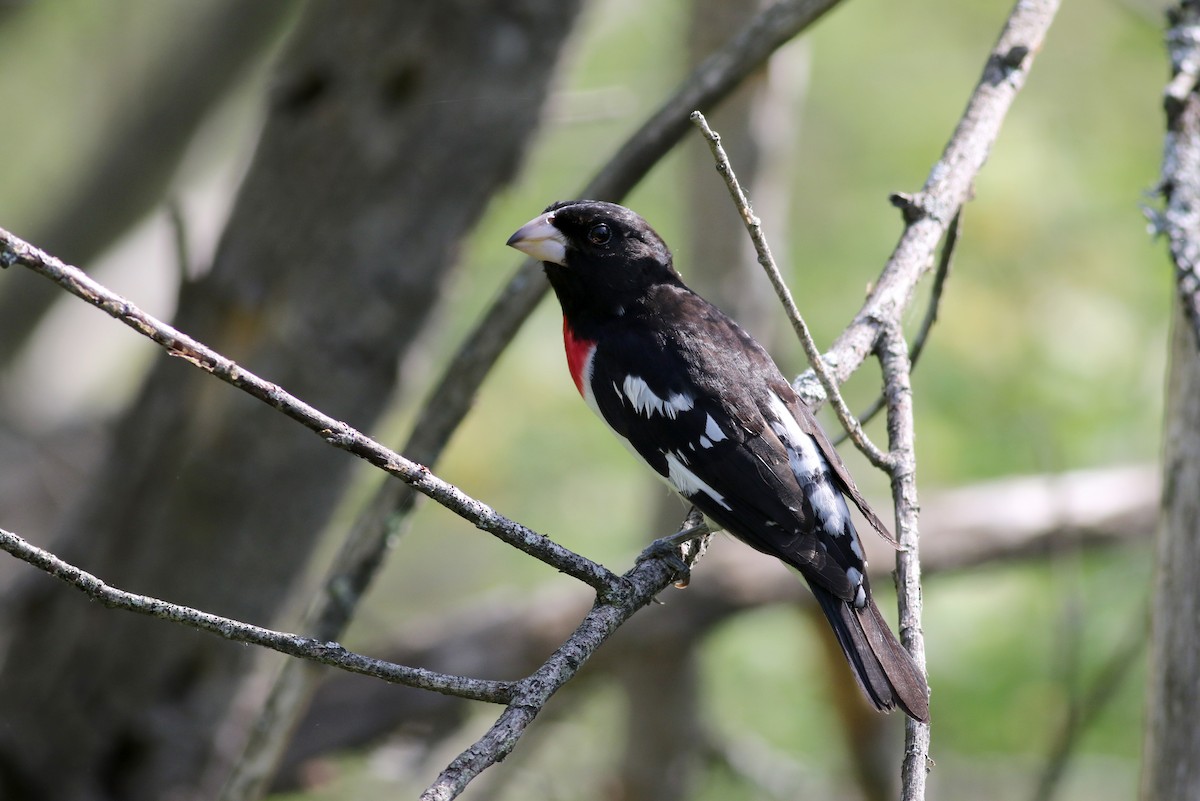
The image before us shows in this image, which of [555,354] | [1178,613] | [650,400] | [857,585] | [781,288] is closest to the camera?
[781,288]

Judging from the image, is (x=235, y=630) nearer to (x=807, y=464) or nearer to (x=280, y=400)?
(x=280, y=400)

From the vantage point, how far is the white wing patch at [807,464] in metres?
2.70

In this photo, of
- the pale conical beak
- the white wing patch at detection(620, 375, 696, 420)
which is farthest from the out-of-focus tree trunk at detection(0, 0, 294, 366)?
the white wing patch at detection(620, 375, 696, 420)

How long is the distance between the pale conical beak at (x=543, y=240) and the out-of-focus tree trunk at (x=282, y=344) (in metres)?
0.67

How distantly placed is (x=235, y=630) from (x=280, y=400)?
27 cm

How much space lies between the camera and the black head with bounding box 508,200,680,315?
2.98 metres

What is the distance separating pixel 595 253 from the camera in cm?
306

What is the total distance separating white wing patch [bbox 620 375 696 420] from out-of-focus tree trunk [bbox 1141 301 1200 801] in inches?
42.2

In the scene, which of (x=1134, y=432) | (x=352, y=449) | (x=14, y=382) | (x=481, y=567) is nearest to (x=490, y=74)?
(x=352, y=449)

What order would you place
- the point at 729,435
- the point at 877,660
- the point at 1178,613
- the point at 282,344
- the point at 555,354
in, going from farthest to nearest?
the point at 555,354
the point at 282,344
the point at 729,435
the point at 1178,613
the point at 877,660

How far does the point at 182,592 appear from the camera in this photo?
3691mm

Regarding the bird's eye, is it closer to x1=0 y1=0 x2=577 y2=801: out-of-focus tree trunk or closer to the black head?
the black head

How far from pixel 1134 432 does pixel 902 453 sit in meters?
3.33

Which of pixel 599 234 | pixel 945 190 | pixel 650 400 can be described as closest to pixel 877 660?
pixel 650 400
